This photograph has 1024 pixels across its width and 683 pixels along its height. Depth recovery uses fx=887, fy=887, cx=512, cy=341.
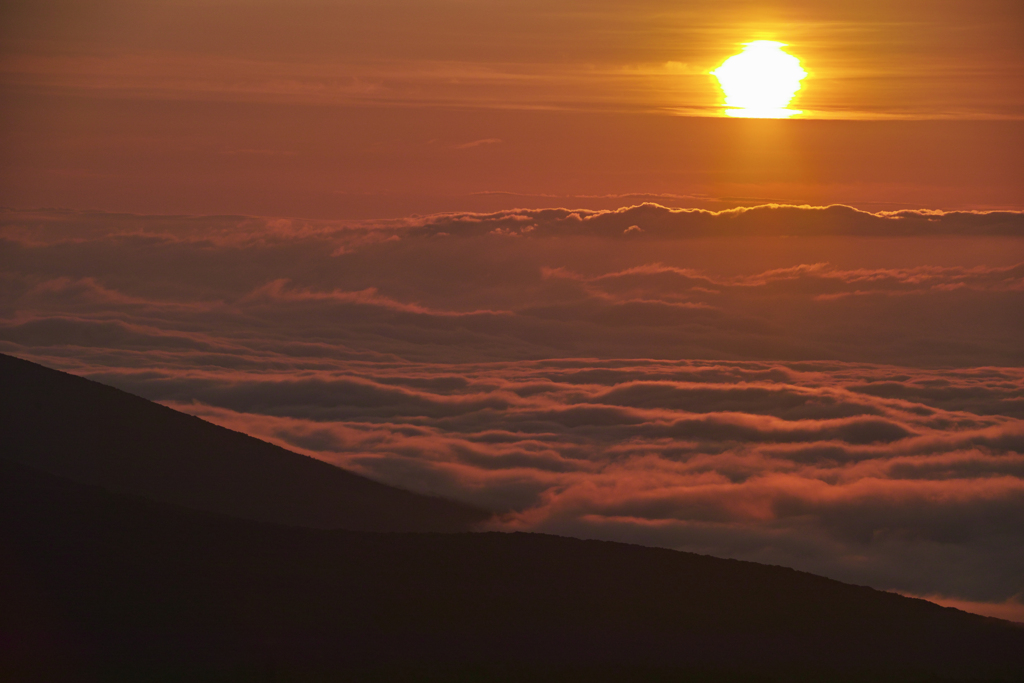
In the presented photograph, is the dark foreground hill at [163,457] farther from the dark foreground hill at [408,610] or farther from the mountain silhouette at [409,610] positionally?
the dark foreground hill at [408,610]

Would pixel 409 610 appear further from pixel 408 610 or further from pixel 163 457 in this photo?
pixel 163 457

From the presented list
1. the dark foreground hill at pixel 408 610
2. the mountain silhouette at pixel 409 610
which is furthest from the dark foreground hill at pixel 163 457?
the dark foreground hill at pixel 408 610

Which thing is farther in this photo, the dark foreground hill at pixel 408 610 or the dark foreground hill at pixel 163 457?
the dark foreground hill at pixel 163 457

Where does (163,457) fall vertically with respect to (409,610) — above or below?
above

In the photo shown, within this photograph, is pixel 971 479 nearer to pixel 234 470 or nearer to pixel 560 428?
pixel 560 428

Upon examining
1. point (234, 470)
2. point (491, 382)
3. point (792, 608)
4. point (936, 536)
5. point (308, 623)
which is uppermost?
point (491, 382)

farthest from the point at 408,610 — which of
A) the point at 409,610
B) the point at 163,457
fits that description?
the point at 163,457

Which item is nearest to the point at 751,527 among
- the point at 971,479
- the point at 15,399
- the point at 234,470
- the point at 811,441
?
the point at 971,479
